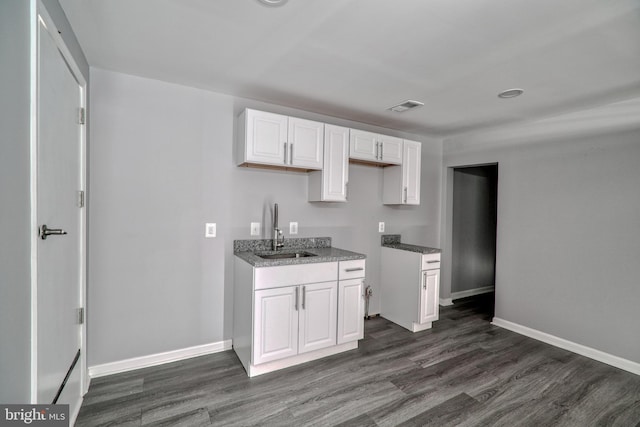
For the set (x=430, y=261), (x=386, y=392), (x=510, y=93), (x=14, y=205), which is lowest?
(x=386, y=392)

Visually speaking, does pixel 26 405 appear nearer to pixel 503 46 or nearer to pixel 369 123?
pixel 503 46

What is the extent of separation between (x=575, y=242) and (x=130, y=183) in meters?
4.14

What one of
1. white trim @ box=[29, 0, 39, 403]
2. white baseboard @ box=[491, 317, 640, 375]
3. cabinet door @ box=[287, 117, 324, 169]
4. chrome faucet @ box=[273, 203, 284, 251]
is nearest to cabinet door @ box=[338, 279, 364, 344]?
chrome faucet @ box=[273, 203, 284, 251]

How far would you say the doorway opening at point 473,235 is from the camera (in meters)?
4.64

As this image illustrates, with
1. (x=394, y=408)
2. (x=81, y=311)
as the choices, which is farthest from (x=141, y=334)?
(x=394, y=408)

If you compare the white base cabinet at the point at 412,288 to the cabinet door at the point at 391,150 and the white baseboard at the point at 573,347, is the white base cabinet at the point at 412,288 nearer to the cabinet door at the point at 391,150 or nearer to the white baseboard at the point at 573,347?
the white baseboard at the point at 573,347

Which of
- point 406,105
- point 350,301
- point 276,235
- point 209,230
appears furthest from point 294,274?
point 406,105

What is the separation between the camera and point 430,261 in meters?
3.37

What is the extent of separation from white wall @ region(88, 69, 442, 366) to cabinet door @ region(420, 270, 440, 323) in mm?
1638

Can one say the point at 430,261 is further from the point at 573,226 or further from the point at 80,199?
the point at 80,199

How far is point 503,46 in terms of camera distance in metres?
1.90

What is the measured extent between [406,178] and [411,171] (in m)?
0.12

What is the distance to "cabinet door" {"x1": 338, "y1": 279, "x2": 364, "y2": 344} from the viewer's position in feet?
9.11

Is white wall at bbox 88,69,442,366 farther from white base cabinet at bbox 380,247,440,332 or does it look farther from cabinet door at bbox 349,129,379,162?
white base cabinet at bbox 380,247,440,332
